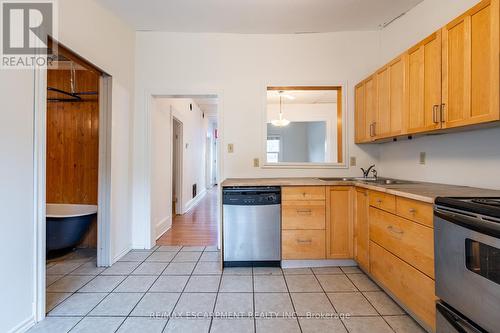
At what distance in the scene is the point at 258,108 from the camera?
296 cm

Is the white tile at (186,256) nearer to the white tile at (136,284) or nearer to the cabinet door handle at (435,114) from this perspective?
the white tile at (136,284)

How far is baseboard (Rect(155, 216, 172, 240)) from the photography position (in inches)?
130

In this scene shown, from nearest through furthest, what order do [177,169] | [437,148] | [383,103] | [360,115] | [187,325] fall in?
[187,325]
[437,148]
[383,103]
[360,115]
[177,169]

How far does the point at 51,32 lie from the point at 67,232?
2034mm

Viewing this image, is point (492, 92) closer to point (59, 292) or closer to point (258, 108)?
point (258, 108)

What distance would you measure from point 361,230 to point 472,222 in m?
1.19

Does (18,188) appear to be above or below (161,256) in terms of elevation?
above

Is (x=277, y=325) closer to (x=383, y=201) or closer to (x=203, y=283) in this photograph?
(x=203, y=283)

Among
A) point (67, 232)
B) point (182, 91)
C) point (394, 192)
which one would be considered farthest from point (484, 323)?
point (67, 232)

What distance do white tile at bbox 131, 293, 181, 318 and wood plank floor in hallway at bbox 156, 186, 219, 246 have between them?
1.19 metres

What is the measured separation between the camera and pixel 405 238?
163 cm

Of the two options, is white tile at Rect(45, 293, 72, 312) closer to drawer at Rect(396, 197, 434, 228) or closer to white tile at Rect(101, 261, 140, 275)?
white tile at Rect(101, 261, 140, 275)

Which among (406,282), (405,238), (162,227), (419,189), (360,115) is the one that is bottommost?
(162,227)

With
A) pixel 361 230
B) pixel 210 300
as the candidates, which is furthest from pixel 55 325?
pixel 361 230
